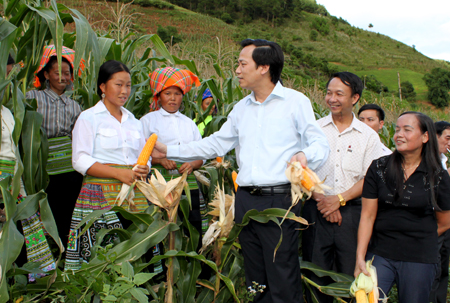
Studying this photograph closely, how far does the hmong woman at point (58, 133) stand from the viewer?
2.48 m

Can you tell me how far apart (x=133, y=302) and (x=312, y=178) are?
3.93 ft

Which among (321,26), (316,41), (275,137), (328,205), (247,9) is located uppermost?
(247,9)

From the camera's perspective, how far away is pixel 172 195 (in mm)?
2113

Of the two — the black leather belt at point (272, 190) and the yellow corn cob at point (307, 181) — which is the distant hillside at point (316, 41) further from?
the yellow corn cob at point (307, 181)

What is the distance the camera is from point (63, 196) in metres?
2.57

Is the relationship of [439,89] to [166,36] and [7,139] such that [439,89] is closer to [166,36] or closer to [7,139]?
[166,36]

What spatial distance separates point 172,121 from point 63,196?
1.00 m

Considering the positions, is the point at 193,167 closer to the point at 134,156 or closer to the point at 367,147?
the point at 134,156

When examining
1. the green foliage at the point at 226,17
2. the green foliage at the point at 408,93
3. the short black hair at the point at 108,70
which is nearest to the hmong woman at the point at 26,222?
the short black hair at the point at 108,70

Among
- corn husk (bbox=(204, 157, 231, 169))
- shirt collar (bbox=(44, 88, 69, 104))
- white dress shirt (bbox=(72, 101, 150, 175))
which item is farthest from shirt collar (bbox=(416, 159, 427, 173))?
shirt collar (bbox=(44, 88, 69, 104))

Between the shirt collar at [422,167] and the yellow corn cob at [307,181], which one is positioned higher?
the shirt collar at [422,167]

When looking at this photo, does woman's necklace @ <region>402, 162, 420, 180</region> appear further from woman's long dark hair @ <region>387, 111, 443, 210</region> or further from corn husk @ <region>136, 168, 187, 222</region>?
corn husk @ <region>136, 168, 187, 222</region>

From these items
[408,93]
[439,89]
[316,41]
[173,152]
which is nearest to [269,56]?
[173,152]

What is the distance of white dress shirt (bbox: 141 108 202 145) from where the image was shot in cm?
282
